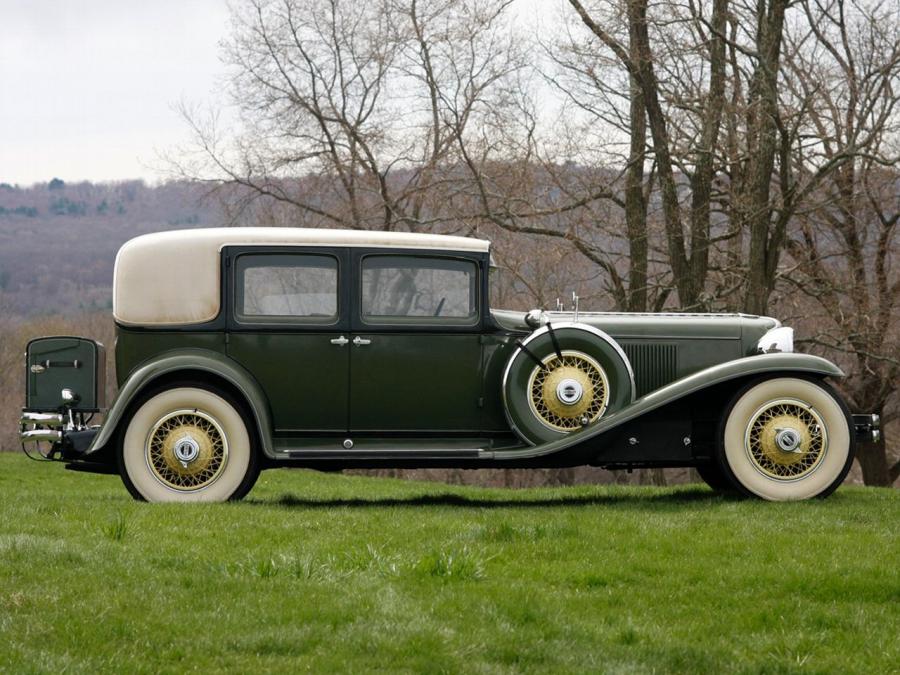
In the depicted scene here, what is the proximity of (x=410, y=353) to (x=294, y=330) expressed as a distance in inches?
36.4

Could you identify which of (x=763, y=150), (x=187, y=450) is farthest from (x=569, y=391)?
(x=763, y=150)

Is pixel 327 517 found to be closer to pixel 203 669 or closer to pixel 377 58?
pixel 203 669

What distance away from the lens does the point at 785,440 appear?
9.46m

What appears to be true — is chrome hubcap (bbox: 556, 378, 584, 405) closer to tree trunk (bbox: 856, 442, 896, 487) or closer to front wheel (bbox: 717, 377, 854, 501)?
front wheel (bbox: 717, 377, 854, 501)

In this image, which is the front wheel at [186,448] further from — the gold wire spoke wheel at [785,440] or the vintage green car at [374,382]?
the gold wire spoke wheel at [785,440]

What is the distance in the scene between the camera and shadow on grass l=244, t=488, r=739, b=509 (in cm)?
982

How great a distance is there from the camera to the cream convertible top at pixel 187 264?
9539 millimetres

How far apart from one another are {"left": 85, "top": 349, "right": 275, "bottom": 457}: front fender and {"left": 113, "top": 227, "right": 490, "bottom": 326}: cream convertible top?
34 centimetres

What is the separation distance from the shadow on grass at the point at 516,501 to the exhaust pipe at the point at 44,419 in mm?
1652

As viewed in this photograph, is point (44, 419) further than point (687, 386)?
Yes

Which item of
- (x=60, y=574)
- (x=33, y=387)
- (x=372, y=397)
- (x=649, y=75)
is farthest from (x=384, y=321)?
(x=649, y=75)

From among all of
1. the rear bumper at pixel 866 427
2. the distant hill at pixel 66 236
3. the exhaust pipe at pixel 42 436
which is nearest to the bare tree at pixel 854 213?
the rear bumper at pixel 866 427

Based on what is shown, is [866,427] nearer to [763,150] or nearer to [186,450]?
[186,450]

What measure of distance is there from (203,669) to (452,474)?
39779 mm
